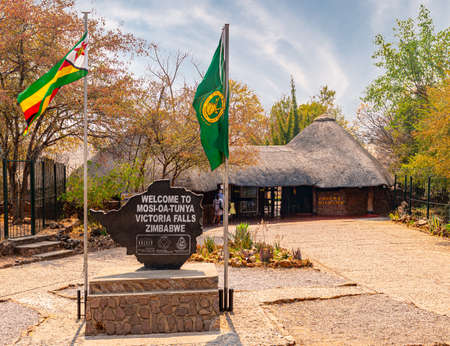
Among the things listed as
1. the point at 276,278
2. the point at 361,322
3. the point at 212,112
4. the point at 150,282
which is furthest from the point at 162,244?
the point at 276,278

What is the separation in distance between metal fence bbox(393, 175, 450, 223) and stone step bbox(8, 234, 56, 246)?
14.9 meters

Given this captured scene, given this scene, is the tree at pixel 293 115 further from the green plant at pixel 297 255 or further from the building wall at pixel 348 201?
the green plant at pixel 297 255

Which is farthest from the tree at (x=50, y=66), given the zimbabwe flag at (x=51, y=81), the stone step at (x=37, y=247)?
the zimbabwe flag at (x=51, y=81)

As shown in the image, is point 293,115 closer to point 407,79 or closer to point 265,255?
point 407,79

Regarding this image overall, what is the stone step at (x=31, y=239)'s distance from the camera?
1101 cm

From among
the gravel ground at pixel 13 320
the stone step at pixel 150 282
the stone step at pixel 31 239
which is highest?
the stone step at pixel 150 282

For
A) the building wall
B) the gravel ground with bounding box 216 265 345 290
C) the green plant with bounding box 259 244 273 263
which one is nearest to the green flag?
the gravel ground with bounding box 216 265 345 290

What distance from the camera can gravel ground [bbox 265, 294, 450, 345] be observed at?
5352mm

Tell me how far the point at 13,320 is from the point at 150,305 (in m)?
2.17

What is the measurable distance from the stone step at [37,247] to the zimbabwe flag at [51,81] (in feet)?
19.1

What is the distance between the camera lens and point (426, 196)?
21344mm

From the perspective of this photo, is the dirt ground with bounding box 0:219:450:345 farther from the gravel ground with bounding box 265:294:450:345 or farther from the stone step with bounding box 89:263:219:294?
the stone step with bounding box 89:263:219:294

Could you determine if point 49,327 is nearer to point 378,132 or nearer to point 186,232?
point 186,232

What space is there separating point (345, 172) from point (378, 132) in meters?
10.9
